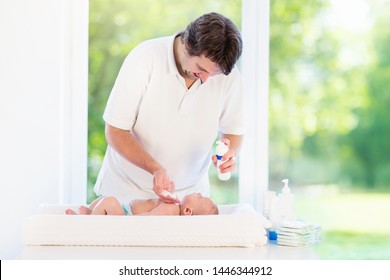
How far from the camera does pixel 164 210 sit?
242cm

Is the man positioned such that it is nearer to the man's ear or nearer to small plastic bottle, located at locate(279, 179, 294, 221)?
the man's ear

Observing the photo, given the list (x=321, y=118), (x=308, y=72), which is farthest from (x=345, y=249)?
(x=308, y=72)

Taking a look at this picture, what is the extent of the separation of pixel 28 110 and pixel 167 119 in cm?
73

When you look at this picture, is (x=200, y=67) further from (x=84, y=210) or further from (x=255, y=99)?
(x=255, y=99)

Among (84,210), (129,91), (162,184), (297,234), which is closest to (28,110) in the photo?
(129,91)

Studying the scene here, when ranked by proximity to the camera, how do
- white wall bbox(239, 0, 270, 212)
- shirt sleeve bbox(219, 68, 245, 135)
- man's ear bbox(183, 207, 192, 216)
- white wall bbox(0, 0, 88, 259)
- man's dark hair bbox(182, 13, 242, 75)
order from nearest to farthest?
man's dark hair bbox(182, 13, 242, 75), man's ear bbox(183, 207, 192, 216), shirt sleeve bbox(219, 68, 245, 135), white wall bbox(0, 0, 88, 259), white wall bbox(239, 0, 270, 212)

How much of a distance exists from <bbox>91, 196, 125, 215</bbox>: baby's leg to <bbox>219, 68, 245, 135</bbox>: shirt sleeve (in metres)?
0.65

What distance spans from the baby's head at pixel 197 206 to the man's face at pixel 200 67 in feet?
1.42

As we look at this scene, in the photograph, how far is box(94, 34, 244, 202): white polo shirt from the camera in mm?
2605

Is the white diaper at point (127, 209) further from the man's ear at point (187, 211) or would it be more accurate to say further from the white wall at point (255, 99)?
the white wall at point (255, 99)

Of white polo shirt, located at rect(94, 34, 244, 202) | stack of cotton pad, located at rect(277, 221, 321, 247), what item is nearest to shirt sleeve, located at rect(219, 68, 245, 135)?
white polo shirt, located at rect(94, 34, 244, 202)

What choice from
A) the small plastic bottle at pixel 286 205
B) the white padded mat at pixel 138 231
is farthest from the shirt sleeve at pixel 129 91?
the small plastic bottle at pixel 286 205
